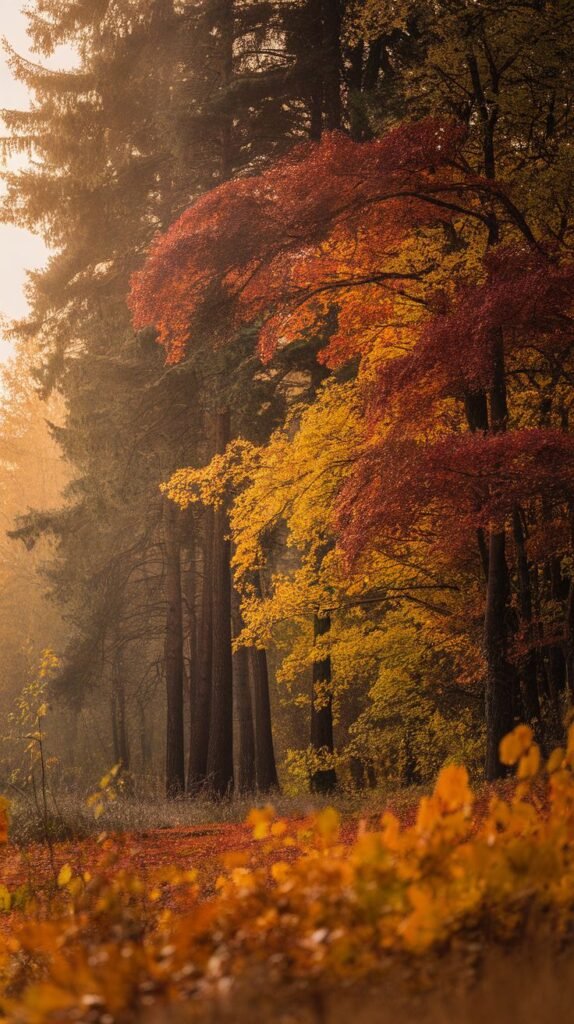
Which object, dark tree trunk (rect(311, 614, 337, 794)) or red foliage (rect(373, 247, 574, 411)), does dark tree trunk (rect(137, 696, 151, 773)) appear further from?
red foliage (rect(373, 247, 574, 411))

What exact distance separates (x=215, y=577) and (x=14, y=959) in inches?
527

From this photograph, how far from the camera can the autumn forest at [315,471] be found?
8.48ft

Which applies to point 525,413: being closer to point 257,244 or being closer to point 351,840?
point 257,244

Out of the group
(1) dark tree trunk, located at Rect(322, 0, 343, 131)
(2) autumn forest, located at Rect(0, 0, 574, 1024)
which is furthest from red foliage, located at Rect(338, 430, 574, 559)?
(1) dark tree trunk, located at Rect(322, 0, 343, 131)

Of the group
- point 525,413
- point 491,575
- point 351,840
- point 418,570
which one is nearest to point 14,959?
point 351,840

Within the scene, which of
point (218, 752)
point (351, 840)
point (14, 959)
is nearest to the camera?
point (14, 959)

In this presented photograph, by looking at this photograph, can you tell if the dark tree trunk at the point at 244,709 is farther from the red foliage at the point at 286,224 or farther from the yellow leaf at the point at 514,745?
the yellow leaf at the point at 514,745

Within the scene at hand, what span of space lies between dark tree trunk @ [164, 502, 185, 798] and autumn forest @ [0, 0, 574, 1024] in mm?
97

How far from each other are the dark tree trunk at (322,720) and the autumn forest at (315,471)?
77 millimetres

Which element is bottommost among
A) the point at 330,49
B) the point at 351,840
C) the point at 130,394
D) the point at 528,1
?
the point at 351,840

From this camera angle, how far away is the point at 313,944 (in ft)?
7.42

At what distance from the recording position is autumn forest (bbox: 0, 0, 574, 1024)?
2584 millimetres

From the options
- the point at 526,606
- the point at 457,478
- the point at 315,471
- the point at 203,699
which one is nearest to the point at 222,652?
the point at 203,699

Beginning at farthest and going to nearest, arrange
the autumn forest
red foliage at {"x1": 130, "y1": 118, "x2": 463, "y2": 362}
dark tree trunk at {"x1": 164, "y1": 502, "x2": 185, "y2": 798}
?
dark tree trunk at {"x1": 164, "y1": 502, "x2": 185, "y2": 798} < red foliage at {"x1": 130, "y1": 118, "x2": 463, "y2": 362} < the autumn forest
